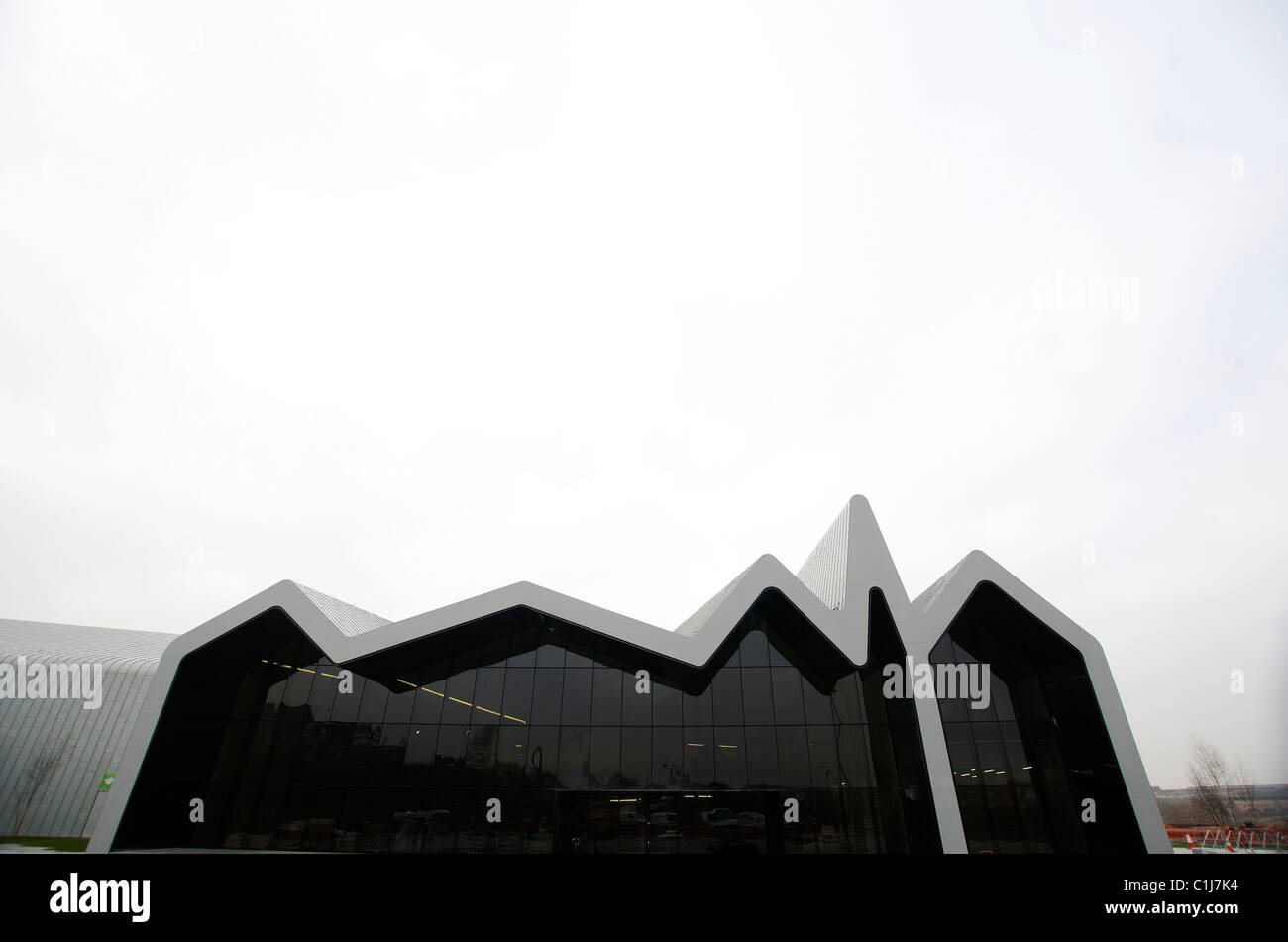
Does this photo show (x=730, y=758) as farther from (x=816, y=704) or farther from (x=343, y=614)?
(x=343, y=614)

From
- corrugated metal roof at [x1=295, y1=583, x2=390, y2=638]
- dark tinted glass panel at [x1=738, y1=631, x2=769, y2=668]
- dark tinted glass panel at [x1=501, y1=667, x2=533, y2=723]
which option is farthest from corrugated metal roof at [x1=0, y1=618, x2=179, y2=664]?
dark tinted glass panel at [x1=738, y1=631, x2=769, y2=668]

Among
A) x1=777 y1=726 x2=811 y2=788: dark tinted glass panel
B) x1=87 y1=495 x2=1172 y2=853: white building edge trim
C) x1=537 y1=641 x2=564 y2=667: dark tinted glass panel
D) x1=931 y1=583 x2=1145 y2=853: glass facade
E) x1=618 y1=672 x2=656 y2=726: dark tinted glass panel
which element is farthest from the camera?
x1=537 y1=641 x2=564 y2=667: dark tinted glass panel

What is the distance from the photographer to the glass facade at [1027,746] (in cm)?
1602

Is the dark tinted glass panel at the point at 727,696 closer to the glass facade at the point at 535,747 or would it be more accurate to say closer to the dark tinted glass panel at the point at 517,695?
the glass facade at the point at 535,747

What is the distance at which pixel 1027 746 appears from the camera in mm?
17516

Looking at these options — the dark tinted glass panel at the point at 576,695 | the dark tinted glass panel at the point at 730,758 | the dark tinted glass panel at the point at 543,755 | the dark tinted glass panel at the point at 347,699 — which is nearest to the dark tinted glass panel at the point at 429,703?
the dark tinted glass panel at the point at 347,699

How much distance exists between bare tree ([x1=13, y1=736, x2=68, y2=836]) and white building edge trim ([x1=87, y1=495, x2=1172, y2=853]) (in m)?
14.1

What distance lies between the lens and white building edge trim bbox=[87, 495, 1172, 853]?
1642 cm

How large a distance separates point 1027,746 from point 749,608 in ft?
30.0

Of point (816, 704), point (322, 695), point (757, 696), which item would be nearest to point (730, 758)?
point (757, 696)

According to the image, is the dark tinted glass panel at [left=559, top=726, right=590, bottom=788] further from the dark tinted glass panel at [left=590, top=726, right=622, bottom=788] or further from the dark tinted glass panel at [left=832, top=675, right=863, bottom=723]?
the dark tinted glass panel at [left=832, top=675, right=863, bottom=723]

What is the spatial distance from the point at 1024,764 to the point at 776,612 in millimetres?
8182

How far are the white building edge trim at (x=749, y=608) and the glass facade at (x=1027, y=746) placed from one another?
21.7 inches
